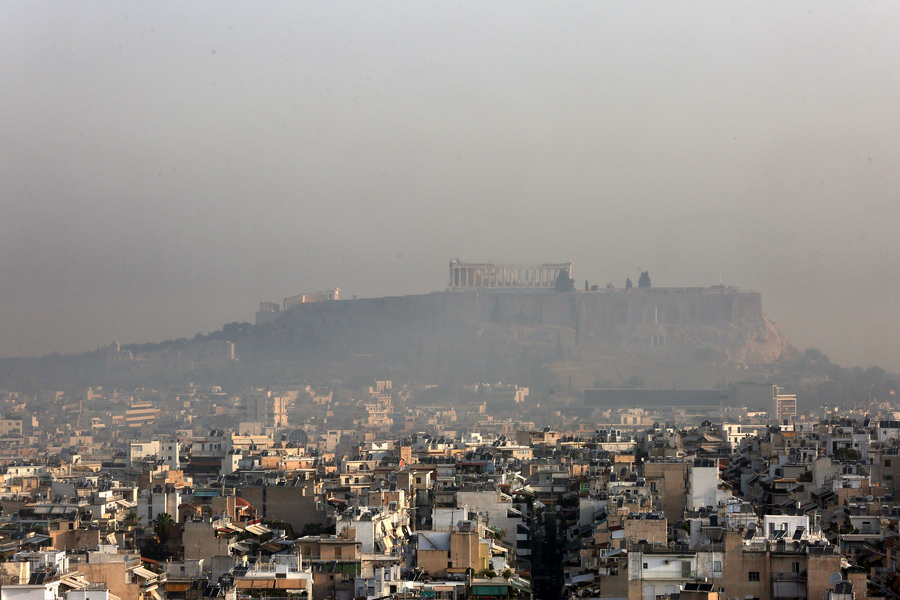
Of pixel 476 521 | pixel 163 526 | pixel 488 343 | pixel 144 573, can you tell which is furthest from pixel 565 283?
pixel 144 573

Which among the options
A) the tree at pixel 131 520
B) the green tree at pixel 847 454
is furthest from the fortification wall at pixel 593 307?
the tree at pixel 131 520

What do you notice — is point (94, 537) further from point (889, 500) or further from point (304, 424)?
point (304, 424)

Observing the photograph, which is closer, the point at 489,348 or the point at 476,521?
the point at 476,521

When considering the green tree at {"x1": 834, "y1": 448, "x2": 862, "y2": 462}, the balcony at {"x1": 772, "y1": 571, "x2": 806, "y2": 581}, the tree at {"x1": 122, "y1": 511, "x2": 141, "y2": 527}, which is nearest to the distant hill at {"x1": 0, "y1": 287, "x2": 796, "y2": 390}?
the green tree at {"x1": 834, "y1": 448, "x2": 862, "y2": 462}

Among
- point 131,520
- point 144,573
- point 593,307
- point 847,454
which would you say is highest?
point 593,307

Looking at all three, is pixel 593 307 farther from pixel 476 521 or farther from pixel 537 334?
pixel 476 521

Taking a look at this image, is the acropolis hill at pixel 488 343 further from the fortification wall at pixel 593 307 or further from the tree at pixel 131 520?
the tree at pixel 131 520
